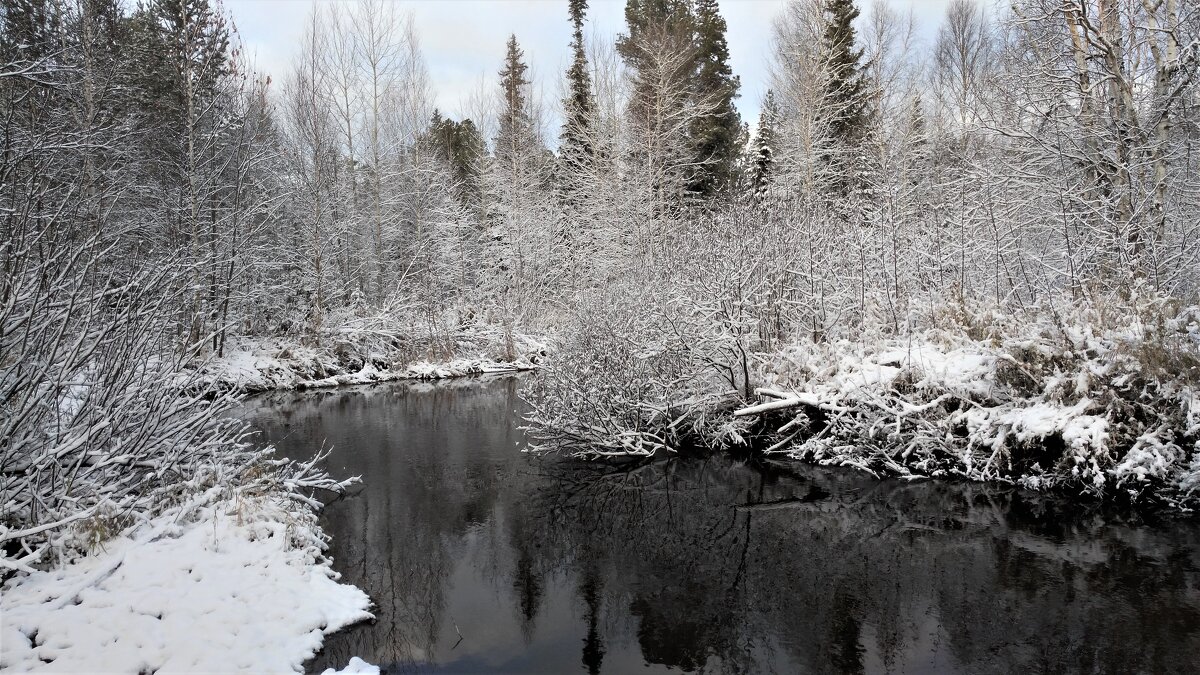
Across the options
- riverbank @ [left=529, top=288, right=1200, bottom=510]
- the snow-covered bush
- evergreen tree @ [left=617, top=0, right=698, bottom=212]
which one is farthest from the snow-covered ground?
the snow-covered bush

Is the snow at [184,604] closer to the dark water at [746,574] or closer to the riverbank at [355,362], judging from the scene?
the dark water at [746,574]

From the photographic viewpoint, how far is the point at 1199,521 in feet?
24.0

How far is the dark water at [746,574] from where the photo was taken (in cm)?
513

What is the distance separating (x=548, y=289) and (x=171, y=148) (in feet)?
41.9

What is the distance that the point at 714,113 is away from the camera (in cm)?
2705

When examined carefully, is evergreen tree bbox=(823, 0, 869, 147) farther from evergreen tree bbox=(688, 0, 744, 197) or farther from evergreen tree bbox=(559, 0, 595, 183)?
evergreen tree bbox=(559, 0, 595, 183)

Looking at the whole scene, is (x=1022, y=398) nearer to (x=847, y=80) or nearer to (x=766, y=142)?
(x=847, y=80)

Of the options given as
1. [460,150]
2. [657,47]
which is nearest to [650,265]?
[657,47]

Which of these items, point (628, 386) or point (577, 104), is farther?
point (577, 104)

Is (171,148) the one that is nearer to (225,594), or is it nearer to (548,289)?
(548,289)

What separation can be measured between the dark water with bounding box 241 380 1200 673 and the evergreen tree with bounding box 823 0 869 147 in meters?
16.9

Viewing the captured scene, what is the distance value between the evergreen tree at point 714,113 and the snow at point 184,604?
23.1 m

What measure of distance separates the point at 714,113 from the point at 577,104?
5.66 meters

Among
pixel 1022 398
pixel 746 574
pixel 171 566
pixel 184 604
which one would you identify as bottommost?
pixel 746 574
